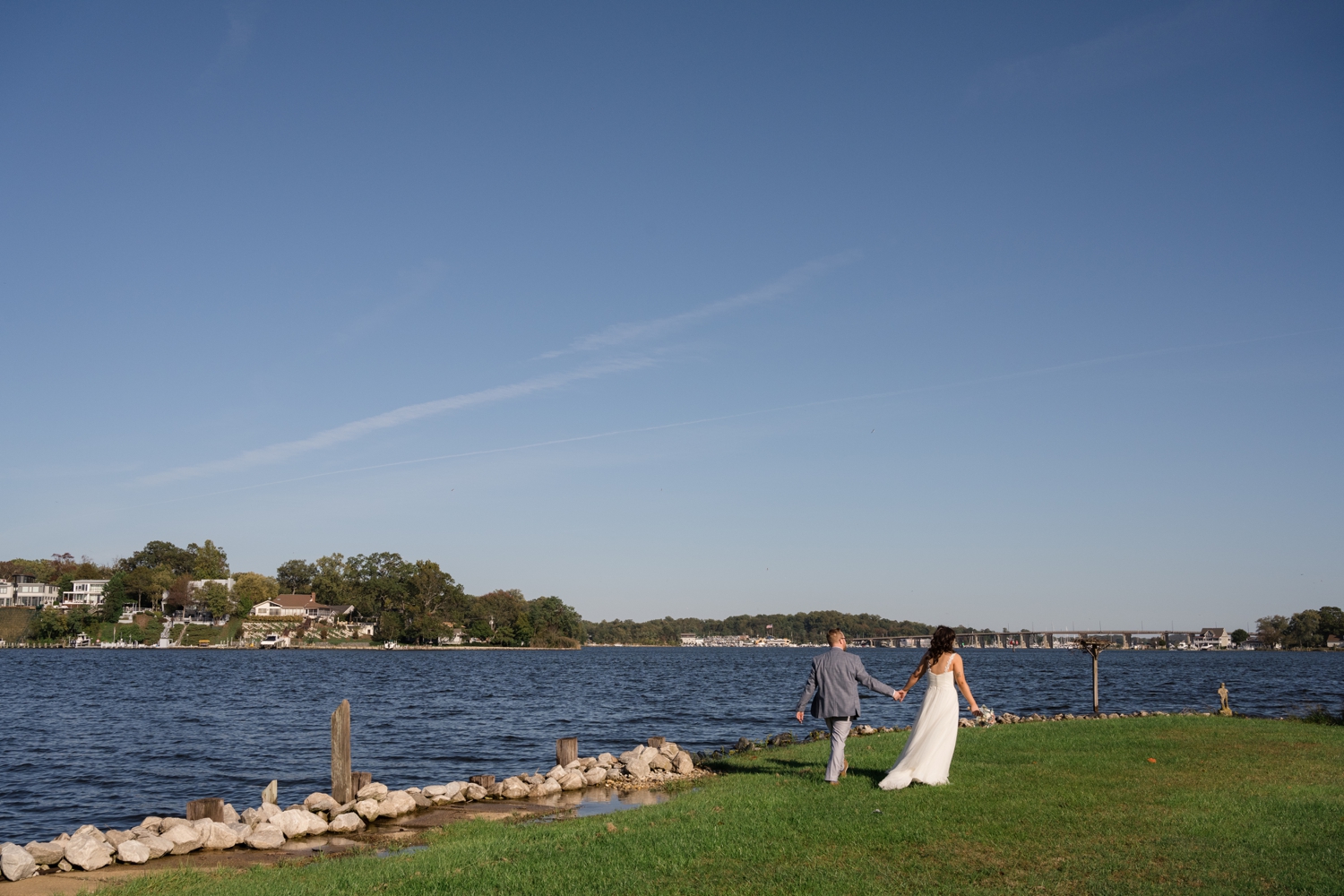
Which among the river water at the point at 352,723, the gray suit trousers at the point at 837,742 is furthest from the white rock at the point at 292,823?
the gray suit trousers at the point at 837,742

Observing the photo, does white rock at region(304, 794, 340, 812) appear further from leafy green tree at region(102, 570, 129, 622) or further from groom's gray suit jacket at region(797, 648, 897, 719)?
leafy green tree at region(102, 570, 129, 622)

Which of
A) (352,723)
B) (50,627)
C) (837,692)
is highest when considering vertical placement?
(837,692)

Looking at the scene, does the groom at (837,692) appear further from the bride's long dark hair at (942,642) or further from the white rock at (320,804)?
the white rock at (320,804)

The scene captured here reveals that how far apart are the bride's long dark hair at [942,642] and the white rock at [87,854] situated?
39.3 feet

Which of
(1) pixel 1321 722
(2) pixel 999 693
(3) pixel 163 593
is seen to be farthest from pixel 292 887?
(3) pixel 163 593

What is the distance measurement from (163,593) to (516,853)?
216523 millimetres

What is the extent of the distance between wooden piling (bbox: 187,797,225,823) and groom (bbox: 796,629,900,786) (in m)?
9.42

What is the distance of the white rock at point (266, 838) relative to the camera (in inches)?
563

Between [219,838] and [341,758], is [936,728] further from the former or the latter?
[219,838]

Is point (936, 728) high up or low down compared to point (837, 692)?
down

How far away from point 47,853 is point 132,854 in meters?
1.03

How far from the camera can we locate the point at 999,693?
6112 centimetres

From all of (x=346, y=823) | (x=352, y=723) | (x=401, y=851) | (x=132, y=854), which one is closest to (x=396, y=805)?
(x=346, y=823)

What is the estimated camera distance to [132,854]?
1323 cm
